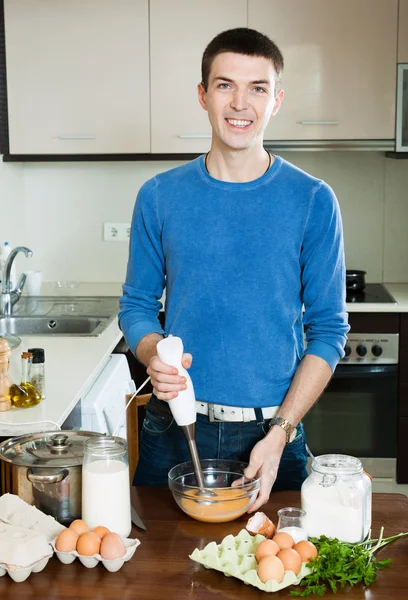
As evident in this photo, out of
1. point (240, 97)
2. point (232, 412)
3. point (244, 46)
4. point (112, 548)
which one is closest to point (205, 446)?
point (232, 412)

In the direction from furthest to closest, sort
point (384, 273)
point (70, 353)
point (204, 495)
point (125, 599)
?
point (384, 273), point (70, 353), point (204, 495), point (125, 599)

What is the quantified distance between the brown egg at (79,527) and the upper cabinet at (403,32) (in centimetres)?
272

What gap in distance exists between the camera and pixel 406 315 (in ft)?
11.1

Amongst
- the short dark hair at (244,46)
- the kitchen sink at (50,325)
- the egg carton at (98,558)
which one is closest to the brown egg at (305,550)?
the egg carton at (98,558)

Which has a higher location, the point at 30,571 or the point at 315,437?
the point at 30,571

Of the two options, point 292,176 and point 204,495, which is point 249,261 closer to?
point 292,176

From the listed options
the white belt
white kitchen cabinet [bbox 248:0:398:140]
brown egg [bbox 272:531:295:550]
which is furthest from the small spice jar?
white kitchen cabinet [bbox 248:0:398:140]

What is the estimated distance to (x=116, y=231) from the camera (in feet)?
13.0

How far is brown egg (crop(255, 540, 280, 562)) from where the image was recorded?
121cm

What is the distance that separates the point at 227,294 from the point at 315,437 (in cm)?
195

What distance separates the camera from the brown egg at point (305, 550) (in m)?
1.22

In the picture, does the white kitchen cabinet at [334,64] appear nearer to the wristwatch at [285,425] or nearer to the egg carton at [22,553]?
the wristwatch at [285,425]

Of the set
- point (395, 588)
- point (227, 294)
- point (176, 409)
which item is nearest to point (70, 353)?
point (227, 294)

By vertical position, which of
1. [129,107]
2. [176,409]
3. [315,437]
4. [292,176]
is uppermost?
[129,107]
